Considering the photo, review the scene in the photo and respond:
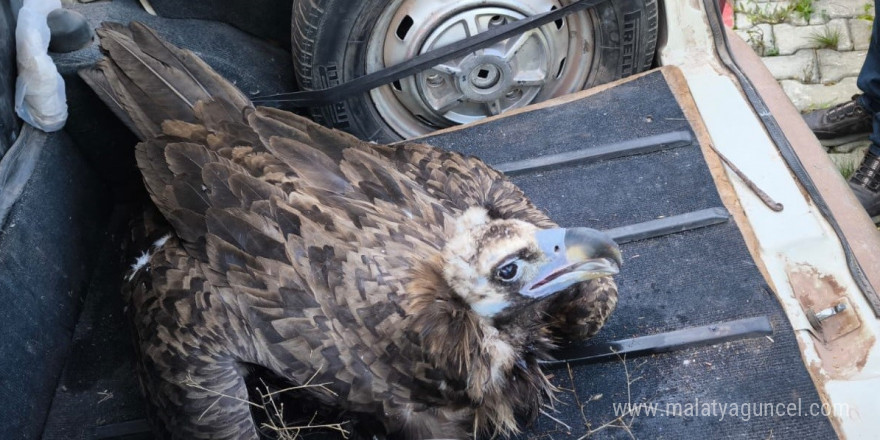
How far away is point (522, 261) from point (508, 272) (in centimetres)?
5

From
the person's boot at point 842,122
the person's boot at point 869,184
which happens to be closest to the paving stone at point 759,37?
the person's boot at point 842,122

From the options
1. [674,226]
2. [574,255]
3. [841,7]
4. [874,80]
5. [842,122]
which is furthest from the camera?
[841,7]

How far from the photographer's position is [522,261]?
2.00 metres

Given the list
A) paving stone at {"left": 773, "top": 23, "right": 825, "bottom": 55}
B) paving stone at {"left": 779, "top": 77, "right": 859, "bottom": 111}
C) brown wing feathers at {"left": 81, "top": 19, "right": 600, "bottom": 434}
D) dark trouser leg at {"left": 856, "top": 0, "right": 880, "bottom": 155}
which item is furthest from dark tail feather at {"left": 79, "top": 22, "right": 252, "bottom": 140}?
paving stone at {"left": 773, "top": 23, "right": 825, "bottom": 55}

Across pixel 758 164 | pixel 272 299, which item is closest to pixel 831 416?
pixel 758 164

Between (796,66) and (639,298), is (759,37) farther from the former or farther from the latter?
(639,298)

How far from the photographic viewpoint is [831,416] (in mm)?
2383

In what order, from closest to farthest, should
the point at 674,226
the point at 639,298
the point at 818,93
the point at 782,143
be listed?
the point at 639,298
the point at 674,226
the point at 782,143
the point at 818,93

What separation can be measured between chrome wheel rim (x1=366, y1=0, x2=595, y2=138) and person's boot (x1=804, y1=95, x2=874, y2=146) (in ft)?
4.80

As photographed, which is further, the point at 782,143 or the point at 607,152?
the point at 607,152

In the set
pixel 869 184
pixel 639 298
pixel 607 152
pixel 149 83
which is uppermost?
pixel 149 83

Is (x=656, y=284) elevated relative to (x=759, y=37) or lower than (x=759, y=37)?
elevated

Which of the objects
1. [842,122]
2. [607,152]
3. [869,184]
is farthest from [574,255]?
[842,122]

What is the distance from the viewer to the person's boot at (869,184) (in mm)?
3799
